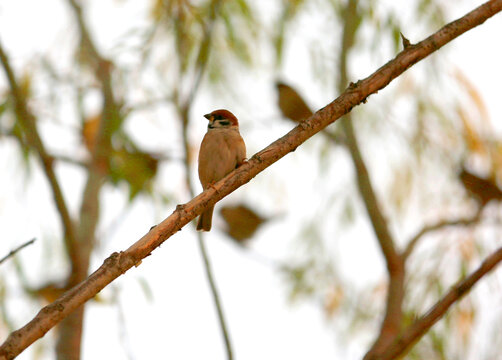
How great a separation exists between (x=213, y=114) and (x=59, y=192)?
3.17ft

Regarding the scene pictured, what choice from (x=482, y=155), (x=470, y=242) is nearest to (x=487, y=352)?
(x=470, y=242)

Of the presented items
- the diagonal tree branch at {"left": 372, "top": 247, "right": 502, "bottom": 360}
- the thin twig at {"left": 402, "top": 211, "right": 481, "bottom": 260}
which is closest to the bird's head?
the thin twig at {"left": 402, "top": 211, "right": 481, "bottom": 260}

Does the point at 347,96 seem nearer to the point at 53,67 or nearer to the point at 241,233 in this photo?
the point at 241,233

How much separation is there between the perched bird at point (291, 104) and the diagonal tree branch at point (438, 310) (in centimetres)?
95

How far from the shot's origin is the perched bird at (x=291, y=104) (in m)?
2.79

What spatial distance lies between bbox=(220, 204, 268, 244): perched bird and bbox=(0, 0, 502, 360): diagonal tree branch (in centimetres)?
101

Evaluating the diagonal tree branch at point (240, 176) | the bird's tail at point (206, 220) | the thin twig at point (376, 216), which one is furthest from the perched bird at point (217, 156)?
the diagonal tree branch at point (240, 176)

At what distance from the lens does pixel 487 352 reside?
2.82 m

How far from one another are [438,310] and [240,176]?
2.14 feet

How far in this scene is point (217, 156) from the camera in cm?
318

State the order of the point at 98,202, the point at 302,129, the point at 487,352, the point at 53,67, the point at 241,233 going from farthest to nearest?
the point at 53,67 < the point at 98,202 < the point at 241,233 < the point at 487,352 < the point at 302,129

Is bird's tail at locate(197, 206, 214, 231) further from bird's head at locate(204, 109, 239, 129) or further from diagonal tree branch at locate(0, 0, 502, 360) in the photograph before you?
diagonal tree branch at locate(0, 0, 502, 360)

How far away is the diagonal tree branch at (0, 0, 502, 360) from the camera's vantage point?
5.19 feet

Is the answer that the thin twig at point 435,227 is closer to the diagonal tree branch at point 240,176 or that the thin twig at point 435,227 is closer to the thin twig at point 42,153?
the diagonal tree branch at point 240,176
